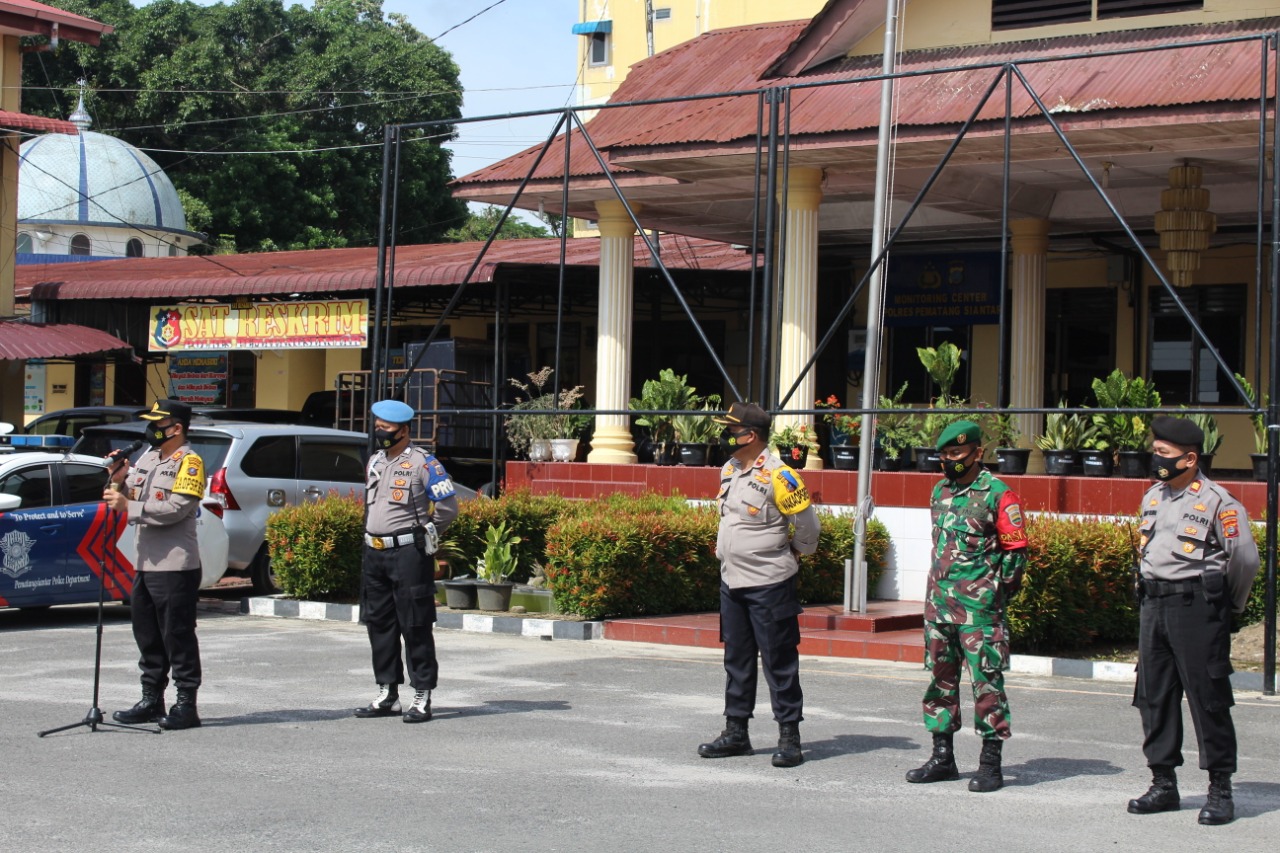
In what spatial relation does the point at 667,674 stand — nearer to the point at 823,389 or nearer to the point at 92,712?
the point at 92,712

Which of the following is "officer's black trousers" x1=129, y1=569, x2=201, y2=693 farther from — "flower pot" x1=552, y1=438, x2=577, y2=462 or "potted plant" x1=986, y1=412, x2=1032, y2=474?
"flower pot" x1=552, y1=438, x2=577, y2=462

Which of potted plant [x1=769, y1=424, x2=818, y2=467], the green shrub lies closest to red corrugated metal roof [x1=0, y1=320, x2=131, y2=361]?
the green shrub

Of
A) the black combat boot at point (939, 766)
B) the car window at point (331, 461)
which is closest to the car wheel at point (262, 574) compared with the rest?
the car window at point (331, 461)

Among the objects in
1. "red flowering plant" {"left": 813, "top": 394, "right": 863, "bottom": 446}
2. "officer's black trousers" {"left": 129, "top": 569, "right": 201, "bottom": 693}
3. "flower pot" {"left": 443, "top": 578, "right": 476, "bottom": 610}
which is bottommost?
"flower pot" {"left": 443, "top": 578, "right": 476, "bottom": 610}

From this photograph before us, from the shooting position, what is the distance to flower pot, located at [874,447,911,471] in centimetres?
1510

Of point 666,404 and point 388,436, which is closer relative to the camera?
point 388,436

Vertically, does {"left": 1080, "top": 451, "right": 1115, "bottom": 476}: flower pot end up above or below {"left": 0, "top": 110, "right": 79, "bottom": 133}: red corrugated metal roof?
below

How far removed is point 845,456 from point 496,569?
386 centimetres

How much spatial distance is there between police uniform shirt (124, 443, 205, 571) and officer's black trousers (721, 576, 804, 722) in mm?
2893

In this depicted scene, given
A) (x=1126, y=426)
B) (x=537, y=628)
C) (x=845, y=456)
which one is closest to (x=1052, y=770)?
(x=537, y=628)

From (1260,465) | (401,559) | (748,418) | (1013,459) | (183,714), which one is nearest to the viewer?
(748,418)

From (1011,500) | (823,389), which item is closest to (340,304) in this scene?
(823,389)

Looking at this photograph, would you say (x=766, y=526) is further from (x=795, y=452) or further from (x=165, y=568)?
(x=795, y=452)

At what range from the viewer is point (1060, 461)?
1424cm
